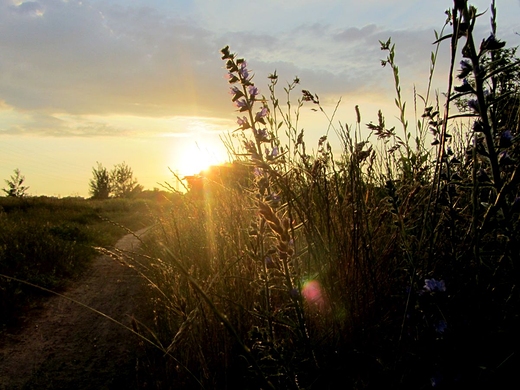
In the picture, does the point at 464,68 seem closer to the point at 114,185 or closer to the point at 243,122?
the point at 243,122

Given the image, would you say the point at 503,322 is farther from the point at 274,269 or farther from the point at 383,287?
the point at 274,269

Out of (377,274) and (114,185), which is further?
(114,185)

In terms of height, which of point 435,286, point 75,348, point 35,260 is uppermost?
point 435,286

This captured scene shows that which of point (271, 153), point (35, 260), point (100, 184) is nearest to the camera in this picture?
point (271, 153)

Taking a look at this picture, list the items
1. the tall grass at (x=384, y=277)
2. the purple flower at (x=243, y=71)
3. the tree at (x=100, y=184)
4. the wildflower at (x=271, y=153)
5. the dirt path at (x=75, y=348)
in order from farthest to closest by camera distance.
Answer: the tree at (x=100, y=184) < the dirt path at (x=75, y=348) < the purple flower at (x=243, y=71) < the wildflower at (x=271, y=153) < the tall grass at (x=384, y=277)

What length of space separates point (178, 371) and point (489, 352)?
1.93 m

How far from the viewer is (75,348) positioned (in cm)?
356

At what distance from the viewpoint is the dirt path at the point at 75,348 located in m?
2.99

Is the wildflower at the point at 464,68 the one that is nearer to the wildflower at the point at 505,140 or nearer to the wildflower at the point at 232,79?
the wildflower at the point at 505,140

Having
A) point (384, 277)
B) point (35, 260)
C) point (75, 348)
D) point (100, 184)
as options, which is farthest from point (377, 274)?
point (100, 184)

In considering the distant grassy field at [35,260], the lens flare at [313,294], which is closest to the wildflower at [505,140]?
the lens flare at [313,294]

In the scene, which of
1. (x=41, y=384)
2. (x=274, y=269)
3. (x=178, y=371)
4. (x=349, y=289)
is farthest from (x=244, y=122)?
(x=41, y=384)

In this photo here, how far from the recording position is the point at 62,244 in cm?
680

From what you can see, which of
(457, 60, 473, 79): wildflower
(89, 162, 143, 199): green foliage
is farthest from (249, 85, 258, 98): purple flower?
(89, 162, 143, 199): green foliage
